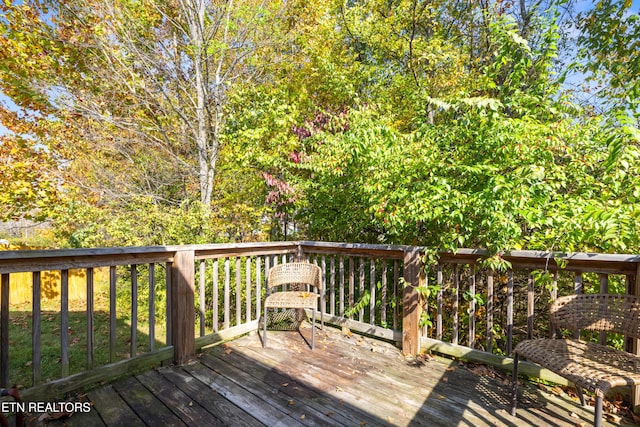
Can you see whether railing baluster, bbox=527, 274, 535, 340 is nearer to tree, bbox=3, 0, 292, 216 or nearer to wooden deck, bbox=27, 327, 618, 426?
wooden deck, bbox=27, 327, 618, 426

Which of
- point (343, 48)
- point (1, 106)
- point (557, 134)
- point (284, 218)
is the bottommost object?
point (284, 218)

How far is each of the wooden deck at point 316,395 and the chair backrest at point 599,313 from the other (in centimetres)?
57

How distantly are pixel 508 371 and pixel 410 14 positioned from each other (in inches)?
224

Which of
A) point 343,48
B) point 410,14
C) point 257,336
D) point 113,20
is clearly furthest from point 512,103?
point 113,20

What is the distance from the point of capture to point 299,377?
2379 millimetres

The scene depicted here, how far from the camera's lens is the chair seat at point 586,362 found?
1.45 m

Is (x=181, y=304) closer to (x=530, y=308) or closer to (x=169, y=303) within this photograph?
(x=169, y=303)

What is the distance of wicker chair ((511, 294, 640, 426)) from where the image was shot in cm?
149

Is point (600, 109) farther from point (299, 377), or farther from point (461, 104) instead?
point (299, 377)

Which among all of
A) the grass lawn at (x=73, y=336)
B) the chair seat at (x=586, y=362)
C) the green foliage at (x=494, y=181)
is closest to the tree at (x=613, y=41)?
the green foliage at (x=494, y=181)

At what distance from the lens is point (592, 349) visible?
183 cm

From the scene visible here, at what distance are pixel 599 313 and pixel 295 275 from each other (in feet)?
8.15

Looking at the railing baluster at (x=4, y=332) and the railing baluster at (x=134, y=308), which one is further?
the railing baluster at (x=134, y=308)

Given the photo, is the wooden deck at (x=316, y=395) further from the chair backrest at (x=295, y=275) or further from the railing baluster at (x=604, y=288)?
the chair backrest at (x=295, y=275)
